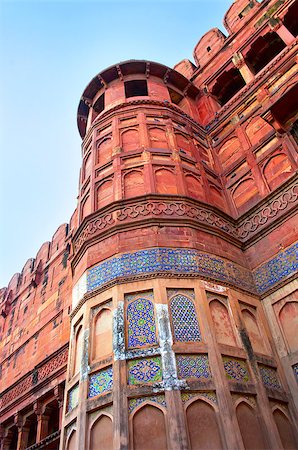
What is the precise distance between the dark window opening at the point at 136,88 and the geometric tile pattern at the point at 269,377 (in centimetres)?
1012

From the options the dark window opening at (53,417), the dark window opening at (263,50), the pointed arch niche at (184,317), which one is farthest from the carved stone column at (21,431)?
the dark window opening at (263,50)

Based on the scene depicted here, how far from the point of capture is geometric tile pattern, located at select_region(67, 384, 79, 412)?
6379 mm

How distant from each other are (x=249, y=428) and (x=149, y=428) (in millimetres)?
1391

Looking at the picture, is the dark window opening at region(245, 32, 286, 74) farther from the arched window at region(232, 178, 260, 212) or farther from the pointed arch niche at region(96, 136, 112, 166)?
the pointed arch niche at region(96, 136, 112, 166)

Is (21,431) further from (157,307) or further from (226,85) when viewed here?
(226,85)

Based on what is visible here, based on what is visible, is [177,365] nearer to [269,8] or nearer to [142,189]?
[142,189]

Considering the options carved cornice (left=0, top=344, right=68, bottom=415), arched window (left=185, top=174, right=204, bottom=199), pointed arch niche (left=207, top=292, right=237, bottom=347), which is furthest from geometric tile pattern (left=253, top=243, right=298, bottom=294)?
carved cornice (left=0, top=344, right=68, bottom=415)

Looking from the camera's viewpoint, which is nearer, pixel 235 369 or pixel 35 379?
pixel 235 369

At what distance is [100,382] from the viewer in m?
5.98

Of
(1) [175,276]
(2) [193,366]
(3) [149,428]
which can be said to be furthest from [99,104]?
(3) [149,428]

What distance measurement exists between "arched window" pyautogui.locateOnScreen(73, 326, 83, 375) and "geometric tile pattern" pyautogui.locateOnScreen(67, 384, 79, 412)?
29cm

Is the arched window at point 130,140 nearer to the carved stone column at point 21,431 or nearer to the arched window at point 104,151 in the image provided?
the arched window at point 104,151

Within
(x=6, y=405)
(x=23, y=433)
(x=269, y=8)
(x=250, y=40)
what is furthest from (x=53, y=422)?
(x=269, y=8)

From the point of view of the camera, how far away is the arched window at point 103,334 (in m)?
6.38
